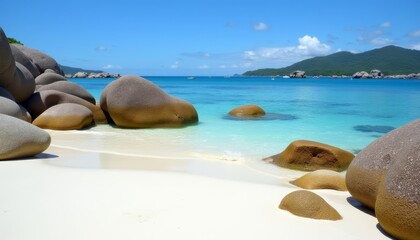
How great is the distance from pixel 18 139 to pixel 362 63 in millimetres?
172369

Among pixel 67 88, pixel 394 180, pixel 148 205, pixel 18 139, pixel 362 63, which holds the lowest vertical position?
pixel 148 205

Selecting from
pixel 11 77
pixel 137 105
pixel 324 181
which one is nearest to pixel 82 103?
pixel 137 105

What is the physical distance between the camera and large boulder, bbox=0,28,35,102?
9977 millimetres

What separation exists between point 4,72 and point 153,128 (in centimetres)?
449

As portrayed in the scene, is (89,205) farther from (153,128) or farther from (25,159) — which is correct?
(153,128)

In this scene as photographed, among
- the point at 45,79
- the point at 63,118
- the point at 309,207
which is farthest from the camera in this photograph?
the point at 45,79

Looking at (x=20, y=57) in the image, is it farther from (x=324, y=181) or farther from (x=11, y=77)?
(x=324, y=181)

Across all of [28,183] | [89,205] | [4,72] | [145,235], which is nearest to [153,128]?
[4,72]

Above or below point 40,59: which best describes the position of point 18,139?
below

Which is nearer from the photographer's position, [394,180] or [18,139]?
[394,180]

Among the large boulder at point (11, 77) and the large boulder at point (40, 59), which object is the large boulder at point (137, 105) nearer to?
the large boulder at point (11, 77)

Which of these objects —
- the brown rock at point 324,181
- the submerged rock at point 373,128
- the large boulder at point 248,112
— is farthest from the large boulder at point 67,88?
the brown rock at point 324,181

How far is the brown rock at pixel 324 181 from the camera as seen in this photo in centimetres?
580

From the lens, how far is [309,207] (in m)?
4.17
